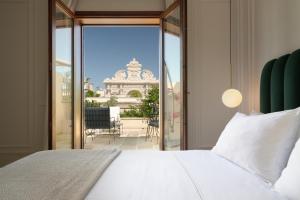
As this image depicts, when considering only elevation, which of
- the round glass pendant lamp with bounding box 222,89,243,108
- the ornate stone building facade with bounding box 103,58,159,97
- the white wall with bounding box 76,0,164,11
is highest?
the white wall with bounding box 76,0,164,11

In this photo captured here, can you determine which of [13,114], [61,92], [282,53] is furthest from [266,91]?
[13,114]

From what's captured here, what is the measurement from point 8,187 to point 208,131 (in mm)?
2919

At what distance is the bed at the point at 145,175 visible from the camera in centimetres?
117

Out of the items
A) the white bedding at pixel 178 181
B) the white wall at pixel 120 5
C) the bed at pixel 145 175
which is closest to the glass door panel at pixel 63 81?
the white wall at pixel 120 5

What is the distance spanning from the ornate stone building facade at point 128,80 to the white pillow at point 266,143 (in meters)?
8.23

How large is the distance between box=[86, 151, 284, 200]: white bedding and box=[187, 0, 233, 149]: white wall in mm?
1883

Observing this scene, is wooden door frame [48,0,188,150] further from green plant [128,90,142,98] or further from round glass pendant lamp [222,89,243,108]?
green plant [128,90,142,98]

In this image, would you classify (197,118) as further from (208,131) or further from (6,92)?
(6,92)

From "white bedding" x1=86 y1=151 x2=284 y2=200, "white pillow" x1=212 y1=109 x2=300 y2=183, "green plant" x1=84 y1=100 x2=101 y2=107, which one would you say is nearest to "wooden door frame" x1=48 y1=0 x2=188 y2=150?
"white bedding" x1=86 y1=151 x2=284 y2=200

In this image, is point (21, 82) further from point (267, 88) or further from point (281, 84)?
point (281, 84)

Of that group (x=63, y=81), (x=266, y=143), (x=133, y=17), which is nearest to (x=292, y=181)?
(x=266, y=143)

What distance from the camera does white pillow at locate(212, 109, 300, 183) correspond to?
1.40 metres

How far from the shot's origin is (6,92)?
12.3 feet

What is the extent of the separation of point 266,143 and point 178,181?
52 cm
